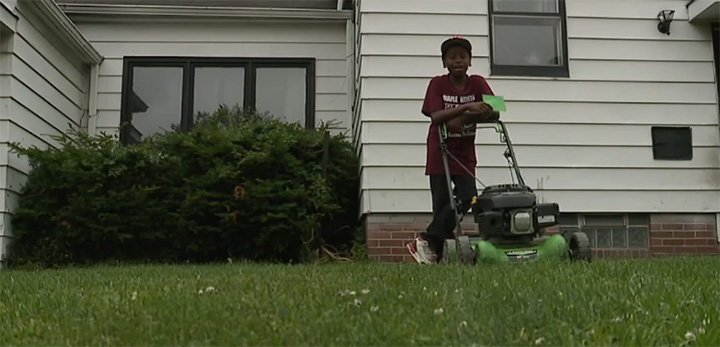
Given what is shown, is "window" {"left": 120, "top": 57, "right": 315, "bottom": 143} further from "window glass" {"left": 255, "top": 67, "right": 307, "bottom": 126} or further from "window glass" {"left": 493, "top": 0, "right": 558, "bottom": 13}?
"window glass" {"left": 493, "top": 0, "right": 558, "bottom": 13}

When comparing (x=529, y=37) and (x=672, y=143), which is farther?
(x=529, y=37)

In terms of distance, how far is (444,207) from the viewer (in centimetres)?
487

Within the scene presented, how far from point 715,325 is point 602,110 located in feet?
14.8

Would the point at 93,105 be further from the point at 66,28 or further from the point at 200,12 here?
the point at 200,12

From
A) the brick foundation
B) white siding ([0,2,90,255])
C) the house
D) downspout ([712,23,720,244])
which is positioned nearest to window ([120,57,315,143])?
white siding ([0,2,90,255])

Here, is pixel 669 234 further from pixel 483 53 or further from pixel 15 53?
pixel 15 53

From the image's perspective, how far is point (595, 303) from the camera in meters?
2.53

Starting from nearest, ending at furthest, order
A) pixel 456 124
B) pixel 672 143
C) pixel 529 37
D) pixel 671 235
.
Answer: pixel 456 124 → pixel 671 235 → pixel 672 143 → pixel 529 37

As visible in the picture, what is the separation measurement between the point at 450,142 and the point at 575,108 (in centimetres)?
206

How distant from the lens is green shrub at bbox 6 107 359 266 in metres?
6.19

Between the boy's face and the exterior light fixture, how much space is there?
110 inches

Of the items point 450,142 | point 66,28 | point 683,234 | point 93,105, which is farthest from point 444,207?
point 93,105

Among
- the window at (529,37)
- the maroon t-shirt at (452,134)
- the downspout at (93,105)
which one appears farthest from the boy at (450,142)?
the downspout at (93,105)

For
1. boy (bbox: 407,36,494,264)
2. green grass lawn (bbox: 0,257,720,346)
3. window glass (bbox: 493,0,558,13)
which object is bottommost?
green grass lawn (bbox: 0,257,720,346)
